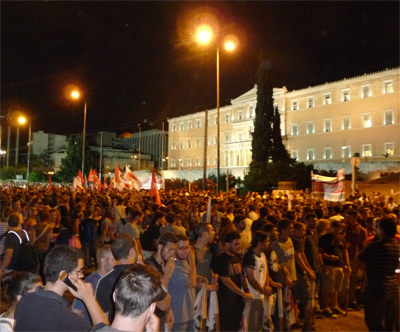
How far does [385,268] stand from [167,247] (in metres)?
2.88

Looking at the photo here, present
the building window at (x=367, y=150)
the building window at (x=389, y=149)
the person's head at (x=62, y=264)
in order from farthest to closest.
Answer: the building window at (x=367, y=150) → the building window at (x=389, y=149) → the person's head at (x=62, y=264)

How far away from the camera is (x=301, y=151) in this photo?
6300 cm

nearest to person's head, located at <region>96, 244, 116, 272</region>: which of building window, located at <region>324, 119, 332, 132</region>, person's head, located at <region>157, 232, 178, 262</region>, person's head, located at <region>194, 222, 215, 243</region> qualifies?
person's head, located at <region>157, 232, 178, 262</region>

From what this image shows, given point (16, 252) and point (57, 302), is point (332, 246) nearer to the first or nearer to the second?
point (16, 252)

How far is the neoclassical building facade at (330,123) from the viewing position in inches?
2028

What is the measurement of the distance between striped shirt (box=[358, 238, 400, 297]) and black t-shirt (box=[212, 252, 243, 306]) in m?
1.75

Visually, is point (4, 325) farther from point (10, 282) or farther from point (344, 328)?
point (344, 328)

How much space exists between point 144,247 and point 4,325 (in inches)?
212

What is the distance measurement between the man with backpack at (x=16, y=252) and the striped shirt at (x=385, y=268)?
483 cm

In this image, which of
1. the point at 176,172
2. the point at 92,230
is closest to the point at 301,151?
the point at 176,172

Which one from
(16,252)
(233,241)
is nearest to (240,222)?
(233,241)

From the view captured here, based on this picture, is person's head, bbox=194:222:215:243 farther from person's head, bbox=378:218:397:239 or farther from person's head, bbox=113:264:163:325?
person's head, bbox=113:264:163:325

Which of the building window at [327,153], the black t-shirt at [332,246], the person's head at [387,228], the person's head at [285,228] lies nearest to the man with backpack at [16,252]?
the person's head at [285,228]

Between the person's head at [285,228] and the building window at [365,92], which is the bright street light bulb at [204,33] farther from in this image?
the building window at [365,92]
